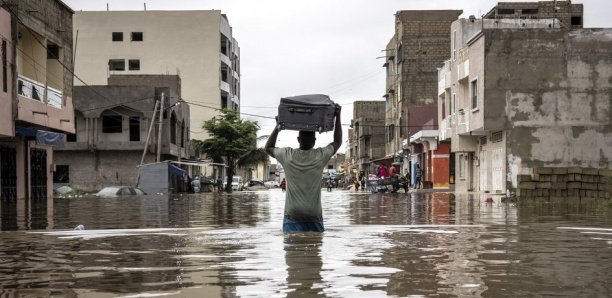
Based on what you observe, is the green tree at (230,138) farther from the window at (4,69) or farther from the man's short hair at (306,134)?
the man's short hair at (306,134)

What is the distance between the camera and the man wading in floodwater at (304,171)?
8.80 meters

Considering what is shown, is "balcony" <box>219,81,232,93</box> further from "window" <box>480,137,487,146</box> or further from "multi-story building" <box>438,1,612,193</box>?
"multi-story building" <box>438,1,612,193</box>

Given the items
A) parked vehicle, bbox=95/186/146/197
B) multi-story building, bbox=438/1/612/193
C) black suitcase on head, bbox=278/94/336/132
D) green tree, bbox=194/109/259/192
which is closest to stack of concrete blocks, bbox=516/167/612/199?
multi-story building, bbox=438/1/612/193

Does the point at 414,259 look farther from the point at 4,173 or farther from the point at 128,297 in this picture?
the point at 4,173

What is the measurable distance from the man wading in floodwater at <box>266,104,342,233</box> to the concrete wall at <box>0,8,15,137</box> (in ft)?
71.8

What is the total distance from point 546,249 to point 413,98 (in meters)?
57.3

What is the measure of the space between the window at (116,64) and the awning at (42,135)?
4122cm

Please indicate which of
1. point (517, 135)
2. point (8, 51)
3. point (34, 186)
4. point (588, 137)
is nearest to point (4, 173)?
point (34, 186)

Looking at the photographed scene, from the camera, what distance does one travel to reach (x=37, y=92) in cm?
3312

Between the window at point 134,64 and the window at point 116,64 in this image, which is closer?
the window at point 116,64

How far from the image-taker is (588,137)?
3272 centimetres


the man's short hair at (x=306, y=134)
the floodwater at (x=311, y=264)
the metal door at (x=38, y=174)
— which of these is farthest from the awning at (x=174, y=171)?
the man's short hair at (x=306, y=134)

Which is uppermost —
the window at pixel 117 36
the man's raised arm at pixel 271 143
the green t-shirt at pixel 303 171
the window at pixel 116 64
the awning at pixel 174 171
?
the window at pixel 117 36

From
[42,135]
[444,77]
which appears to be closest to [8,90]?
[42,135]
